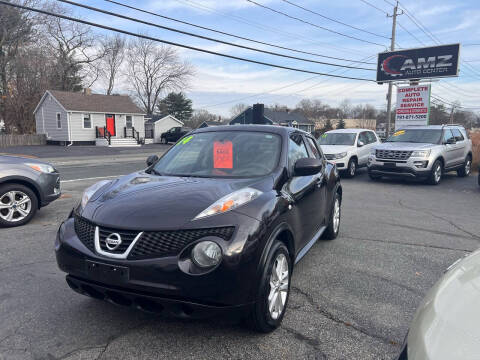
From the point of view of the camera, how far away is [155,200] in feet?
9.20

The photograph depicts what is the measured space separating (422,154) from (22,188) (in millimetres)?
10747

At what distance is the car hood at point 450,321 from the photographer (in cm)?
130

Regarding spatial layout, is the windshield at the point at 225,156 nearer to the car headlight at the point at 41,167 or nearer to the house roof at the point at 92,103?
the car headlight at the point at 41,167

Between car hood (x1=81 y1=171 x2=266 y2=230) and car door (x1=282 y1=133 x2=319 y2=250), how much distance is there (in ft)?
1.48

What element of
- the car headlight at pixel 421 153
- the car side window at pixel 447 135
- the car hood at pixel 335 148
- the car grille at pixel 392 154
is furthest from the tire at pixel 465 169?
the car hood at pixel 335 148

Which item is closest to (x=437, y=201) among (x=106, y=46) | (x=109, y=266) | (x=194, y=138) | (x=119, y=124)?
(x=194, y=138)

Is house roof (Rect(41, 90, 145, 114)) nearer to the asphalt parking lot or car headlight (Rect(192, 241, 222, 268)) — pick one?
the asphalt parking lot

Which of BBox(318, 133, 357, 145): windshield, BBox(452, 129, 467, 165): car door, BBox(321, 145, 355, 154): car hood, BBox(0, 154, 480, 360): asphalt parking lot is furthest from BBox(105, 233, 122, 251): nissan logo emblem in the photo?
BBox(452, 129, 467, 165): car door

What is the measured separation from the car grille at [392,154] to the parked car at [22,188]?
981 centimetres

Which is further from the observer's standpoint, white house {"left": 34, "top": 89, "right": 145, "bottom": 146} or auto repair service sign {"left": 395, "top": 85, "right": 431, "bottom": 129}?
white house {"left": 34, "top": 89, "right": 145, "bottom": 146}

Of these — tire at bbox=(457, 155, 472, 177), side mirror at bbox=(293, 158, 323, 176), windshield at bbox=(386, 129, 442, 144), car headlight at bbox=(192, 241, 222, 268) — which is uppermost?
windshield at bbox=(386, 129, 442, 144)

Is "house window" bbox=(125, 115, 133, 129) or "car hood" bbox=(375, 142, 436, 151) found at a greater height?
"house window" bbox=(125, 115, 133, 129)

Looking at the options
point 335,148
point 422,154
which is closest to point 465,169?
point 422,154

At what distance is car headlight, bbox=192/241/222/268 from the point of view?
238 cm
